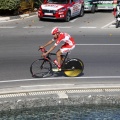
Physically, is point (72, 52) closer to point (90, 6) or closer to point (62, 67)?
point (62, 67)

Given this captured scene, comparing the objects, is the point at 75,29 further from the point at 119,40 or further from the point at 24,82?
the point at 24,82

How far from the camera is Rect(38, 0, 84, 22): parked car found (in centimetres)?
2675

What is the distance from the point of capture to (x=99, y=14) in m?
31.5

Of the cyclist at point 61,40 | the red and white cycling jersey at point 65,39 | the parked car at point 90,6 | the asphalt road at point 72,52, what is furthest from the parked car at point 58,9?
the red and white cycling jersey at point 65,39

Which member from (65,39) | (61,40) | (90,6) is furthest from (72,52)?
(90,6)

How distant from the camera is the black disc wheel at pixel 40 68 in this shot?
45.2 feet

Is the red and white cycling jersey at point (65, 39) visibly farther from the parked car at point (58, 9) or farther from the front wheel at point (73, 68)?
the parked car at point (58, 9)

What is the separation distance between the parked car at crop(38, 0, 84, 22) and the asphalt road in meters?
0.42

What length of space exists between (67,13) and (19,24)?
3023 mm

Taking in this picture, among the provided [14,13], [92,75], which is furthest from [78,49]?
[14,13]

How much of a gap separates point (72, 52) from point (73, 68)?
3.87 m

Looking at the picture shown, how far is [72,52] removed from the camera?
57.7 ft

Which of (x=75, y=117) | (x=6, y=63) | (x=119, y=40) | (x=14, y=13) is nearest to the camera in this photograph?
(x=75, y=117)

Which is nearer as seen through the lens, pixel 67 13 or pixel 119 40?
pixel 119 40
